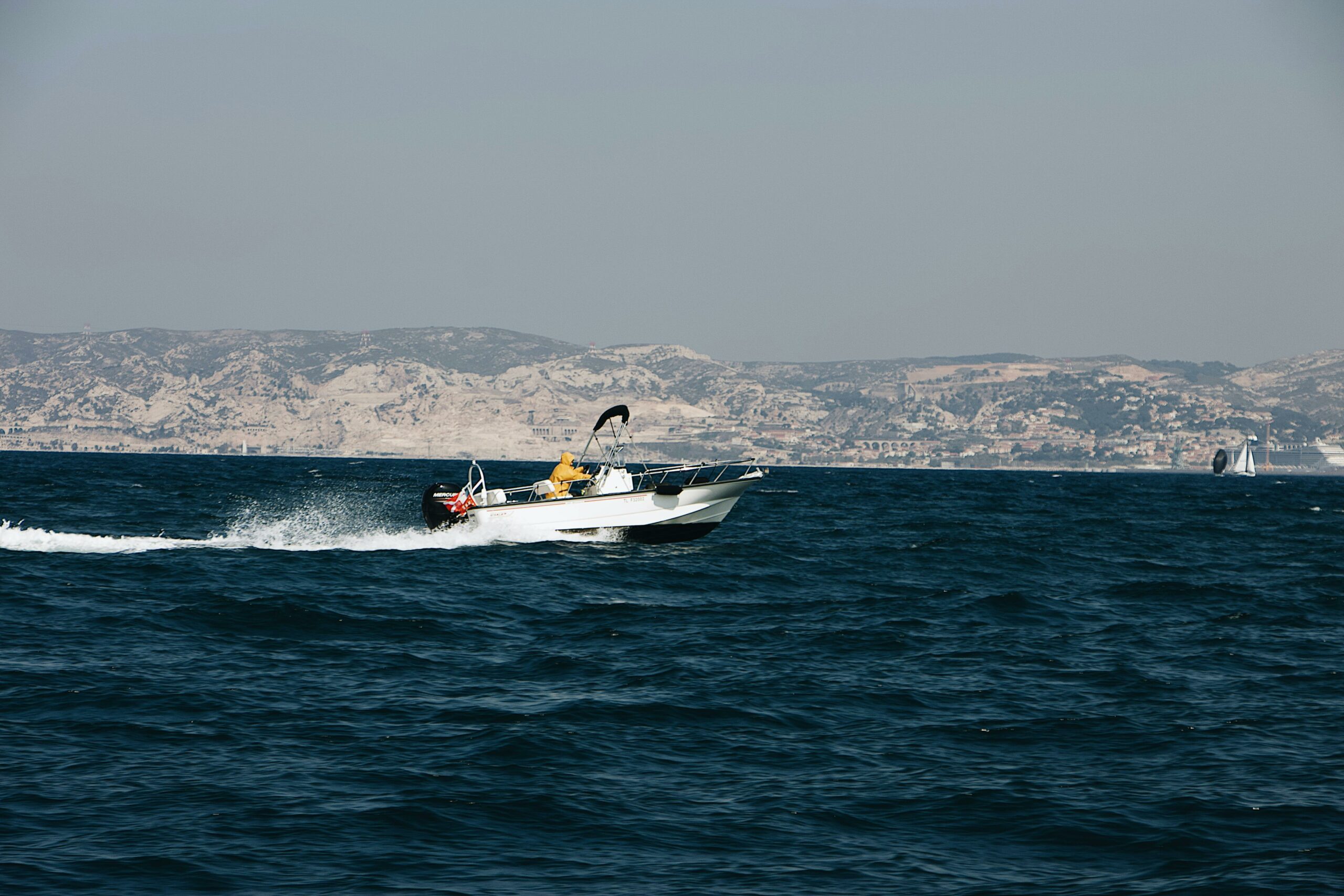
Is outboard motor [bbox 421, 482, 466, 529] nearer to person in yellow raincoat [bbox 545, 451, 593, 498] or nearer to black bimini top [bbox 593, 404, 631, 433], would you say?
person in yellow raincoat [bbox 545, 451, 593, 498]

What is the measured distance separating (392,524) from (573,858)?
3286 centimetres

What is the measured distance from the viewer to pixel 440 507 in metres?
32.2

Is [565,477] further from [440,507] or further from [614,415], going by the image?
[440,507]

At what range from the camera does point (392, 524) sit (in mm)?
41188

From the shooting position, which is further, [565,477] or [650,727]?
[565,477]

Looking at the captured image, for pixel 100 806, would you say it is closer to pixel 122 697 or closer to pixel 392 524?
pixel 122 697

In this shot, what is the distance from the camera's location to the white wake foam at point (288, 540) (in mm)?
28609

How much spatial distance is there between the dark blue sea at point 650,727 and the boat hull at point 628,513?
273 centimetres

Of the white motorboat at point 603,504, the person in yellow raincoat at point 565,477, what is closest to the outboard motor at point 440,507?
the white motorboat at point 603,504

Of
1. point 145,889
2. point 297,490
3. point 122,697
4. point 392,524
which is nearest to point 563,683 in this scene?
point 122,697

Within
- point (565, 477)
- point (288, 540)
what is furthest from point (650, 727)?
point (288, 540)

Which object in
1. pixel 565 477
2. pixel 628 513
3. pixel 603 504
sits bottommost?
pixel 628 513

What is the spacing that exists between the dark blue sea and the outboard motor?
2972 millimetres

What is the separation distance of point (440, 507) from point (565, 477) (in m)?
3.58
